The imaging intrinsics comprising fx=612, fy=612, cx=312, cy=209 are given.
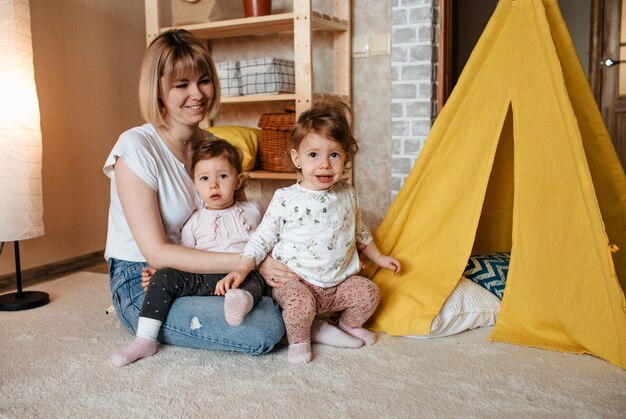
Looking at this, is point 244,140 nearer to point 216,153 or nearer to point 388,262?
point 216,153

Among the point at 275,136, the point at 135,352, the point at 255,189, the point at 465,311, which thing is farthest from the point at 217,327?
the point at 255,189

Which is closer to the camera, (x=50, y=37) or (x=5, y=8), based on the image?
(x=5, y=8)

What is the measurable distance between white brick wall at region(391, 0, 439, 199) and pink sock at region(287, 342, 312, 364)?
1.51 meters

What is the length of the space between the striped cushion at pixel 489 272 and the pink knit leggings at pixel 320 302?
1.34 ft

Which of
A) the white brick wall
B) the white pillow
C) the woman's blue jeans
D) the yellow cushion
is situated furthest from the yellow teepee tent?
the yellow cushion

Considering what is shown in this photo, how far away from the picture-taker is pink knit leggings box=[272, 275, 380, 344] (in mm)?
1662

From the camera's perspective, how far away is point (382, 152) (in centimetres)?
309

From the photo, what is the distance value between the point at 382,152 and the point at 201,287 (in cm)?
159

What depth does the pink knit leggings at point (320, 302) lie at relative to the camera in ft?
5.45

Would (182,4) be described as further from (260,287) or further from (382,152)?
(260,287)

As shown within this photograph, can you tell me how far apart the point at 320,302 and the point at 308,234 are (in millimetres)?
207

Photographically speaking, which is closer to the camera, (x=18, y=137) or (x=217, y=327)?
(x=217, y=327)

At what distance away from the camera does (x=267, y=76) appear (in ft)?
9.55

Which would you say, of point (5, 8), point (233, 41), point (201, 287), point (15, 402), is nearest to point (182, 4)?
point (233, 41)
